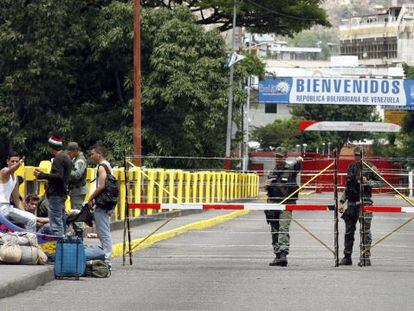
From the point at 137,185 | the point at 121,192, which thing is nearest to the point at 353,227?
the point at 121,192

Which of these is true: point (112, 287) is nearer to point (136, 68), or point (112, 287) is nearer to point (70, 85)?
point (136, 68)

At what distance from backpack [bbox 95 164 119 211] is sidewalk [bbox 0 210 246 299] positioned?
1611mm

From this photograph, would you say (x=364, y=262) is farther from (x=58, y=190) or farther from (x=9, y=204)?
(x=9, y=204)

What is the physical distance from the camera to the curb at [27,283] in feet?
49.8

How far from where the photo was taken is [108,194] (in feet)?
62.6

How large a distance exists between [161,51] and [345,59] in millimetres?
135035

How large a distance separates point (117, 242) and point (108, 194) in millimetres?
5018

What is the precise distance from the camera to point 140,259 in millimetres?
21750

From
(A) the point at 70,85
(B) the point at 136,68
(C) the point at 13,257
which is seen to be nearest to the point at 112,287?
(C) the point at 13,257

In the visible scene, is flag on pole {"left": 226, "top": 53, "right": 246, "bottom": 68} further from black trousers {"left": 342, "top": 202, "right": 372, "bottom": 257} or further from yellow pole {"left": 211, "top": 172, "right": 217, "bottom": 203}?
black trousers {"left": 342, "top": 202, "right": 372, "bottom": 257}

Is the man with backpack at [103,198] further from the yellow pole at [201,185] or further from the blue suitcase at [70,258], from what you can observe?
the yellow pole at [201,185]

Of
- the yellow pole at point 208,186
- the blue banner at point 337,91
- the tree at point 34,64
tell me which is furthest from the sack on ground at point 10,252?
the blue banner at point 337,91

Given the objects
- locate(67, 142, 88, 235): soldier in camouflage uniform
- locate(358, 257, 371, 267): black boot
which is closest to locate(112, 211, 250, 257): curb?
locate(67, 142, 88, 235): soldier in camouflage uniform

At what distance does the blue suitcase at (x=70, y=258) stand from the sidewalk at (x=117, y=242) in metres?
0.13
